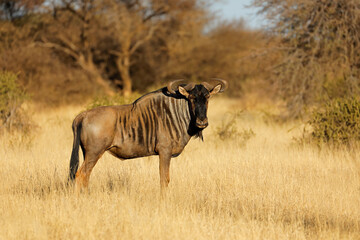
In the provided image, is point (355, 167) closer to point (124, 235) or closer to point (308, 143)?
point (308, 143)

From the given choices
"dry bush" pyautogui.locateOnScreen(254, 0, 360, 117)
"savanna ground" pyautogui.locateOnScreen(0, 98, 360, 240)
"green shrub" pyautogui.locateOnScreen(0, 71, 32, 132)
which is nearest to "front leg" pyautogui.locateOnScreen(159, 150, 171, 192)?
"savanna ground" pyautogui.locateOnScreen(0, 98, 360, 240)

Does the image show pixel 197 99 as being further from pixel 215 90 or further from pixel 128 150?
pixel 128 150

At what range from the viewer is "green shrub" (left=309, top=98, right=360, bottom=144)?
842cm

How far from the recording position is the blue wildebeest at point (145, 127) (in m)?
5.11

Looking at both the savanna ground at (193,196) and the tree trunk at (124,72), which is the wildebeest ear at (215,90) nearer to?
the savanna ground at (193,196)

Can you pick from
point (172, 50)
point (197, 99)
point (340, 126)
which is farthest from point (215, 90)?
point (172, 50)

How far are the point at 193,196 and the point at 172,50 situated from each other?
19.1m

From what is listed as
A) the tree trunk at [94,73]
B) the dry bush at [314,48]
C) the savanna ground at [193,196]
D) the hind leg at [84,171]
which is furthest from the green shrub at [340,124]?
the tree trunk at [94,73]

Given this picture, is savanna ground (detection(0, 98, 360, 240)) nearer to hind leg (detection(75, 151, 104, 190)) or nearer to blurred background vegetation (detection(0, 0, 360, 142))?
hind leg (detection(75, 151, 104, 190))

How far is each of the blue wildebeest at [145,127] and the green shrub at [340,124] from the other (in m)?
3.89

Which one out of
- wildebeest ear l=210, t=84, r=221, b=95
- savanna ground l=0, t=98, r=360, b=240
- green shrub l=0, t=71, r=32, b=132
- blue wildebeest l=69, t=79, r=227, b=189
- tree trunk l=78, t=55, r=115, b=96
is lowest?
savanna ground l=0, t=98, r=360, b=240

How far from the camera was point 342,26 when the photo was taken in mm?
11180

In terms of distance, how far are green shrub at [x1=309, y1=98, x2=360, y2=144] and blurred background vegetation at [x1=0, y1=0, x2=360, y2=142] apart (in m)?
0.53

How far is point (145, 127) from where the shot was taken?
531 cm
